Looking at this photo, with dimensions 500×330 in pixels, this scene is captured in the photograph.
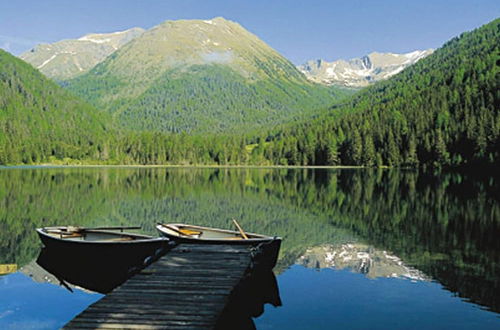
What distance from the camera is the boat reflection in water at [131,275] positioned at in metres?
18.2

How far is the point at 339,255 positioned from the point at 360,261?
2.25 m

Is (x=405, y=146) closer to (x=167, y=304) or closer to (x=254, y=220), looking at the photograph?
(x=254, y=220)

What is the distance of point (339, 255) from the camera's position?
101ft

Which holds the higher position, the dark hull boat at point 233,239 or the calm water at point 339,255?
the dark hull boat at point 233,239

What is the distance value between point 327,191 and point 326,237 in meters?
41.5

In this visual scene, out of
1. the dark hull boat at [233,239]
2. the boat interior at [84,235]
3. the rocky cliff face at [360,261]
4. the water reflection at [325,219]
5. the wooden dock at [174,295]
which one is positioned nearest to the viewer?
the wooden dock at [174,295]

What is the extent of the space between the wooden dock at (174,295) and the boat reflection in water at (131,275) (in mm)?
247

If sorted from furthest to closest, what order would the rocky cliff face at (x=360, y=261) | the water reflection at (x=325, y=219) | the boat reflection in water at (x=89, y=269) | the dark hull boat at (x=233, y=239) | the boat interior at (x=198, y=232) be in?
the boat interior at (x=198, y=232)
the water reflection at (x=325, y=219)
the rocky cliff face at (x=360, y=261)
the dark hull boat at (x=233, y=239)
the boat reflection in water at (x=89, y=269)

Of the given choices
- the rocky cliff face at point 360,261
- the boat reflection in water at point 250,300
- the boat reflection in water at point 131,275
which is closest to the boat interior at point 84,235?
the boat reflection in water at point 131,275

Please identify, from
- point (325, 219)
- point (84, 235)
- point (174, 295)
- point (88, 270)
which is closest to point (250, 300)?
point (174, 295)

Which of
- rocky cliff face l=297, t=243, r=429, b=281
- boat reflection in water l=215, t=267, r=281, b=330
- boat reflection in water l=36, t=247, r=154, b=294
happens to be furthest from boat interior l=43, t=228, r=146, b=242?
rocky cliff face l=297, t=243, r=429, b=281

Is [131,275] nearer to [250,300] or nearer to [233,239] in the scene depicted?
[233,239]

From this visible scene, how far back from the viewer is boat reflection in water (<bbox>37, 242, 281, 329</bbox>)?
59.8ft

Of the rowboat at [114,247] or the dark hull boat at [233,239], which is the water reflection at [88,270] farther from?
the dark hull boat at [233,239]
